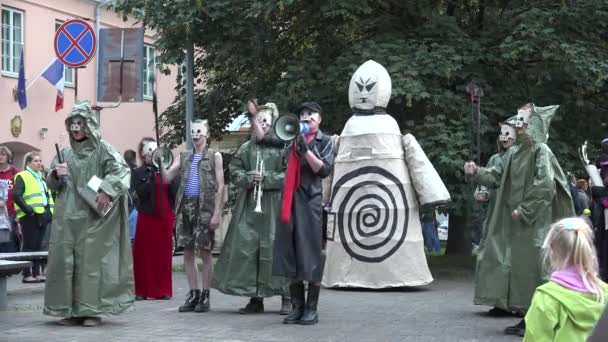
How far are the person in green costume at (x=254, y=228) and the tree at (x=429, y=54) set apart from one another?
502 centimetres

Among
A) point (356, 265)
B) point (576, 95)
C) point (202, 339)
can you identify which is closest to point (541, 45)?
point (576, 95)

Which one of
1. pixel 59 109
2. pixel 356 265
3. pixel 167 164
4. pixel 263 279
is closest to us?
pixel 263 279

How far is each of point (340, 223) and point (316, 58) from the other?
165 inches

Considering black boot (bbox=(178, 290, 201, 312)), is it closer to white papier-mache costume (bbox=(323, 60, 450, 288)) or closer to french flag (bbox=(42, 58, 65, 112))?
white papier-mache costume (bbox=(323, 60, 450, 288))

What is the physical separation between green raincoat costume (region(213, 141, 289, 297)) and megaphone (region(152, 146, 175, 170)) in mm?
1025

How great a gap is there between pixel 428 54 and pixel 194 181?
6.31 m

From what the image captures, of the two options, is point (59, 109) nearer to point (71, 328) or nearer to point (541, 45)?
point (541, 45)

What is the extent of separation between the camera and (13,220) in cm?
1571

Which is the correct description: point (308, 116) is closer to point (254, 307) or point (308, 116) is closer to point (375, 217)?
point (254, 307)

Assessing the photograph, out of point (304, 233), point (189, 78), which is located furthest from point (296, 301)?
point (189, 78)

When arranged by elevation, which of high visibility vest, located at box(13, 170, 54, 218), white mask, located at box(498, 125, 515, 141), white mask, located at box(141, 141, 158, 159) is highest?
white mask, located at box(498, 125, 515, 141)

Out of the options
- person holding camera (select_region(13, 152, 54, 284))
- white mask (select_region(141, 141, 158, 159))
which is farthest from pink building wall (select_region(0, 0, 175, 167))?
white mask (select_region(141, 141, 158, 159))

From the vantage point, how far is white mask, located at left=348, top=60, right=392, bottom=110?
549 inches

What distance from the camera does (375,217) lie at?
1383cm
